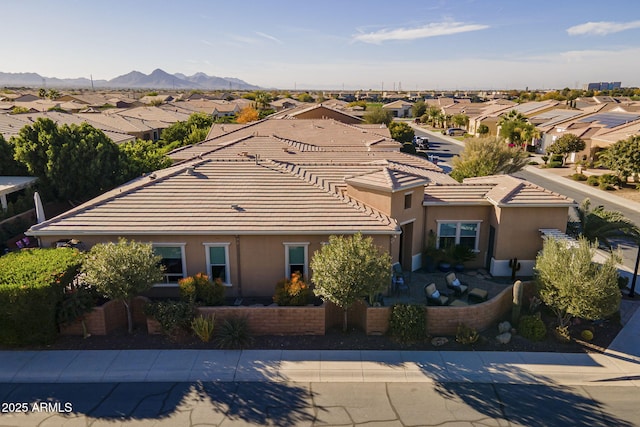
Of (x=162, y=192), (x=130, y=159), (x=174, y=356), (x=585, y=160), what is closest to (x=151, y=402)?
(x=174, y=356)

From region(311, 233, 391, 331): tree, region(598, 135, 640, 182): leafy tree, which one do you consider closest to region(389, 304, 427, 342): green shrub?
region(311, 233, 391, 331): tree

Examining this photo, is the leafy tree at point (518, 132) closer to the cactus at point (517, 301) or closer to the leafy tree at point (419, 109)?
the cactus at point (517, 301)

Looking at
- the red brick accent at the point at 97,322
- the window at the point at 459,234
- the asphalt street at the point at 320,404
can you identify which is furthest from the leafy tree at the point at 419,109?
the red brick accent at the point at 97,322

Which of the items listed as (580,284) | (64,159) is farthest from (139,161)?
(580,284)

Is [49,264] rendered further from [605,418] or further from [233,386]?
[605,418]

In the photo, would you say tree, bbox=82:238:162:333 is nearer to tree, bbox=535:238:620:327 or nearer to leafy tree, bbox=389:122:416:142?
tree, bbox=535:238:620:327

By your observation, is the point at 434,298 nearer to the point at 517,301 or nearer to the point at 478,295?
the point at 478,295
